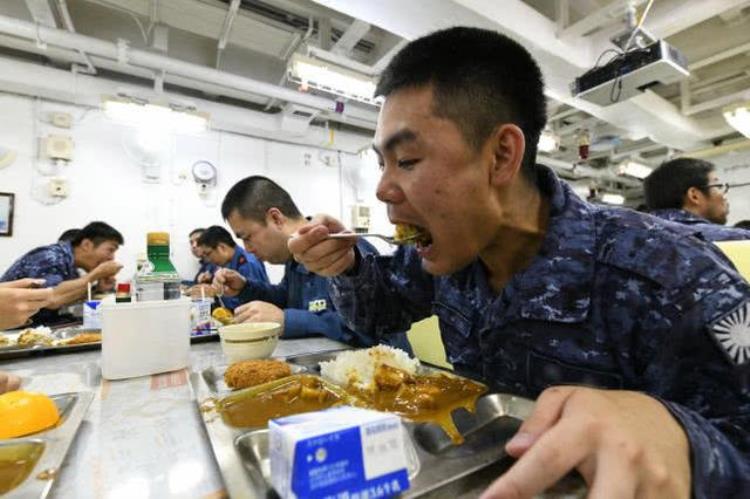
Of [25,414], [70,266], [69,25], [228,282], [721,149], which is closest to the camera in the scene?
[25,414]

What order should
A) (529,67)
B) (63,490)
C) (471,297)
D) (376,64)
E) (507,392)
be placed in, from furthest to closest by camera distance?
1. (376,64)
2. (471,297)
3. (529,67)
4. (507,392)
5. (63,490)

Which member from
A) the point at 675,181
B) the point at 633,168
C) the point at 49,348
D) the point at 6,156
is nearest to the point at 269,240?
the point at 49,348

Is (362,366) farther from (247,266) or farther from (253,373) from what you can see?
(247,266)

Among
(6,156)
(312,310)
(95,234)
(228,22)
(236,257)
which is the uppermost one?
(228,22)

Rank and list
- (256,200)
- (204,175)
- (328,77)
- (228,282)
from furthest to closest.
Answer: (204,175)
(328,77)
(228,282)
(256,200)

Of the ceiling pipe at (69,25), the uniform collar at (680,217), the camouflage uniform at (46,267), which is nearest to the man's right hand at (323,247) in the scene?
the uniform collar at (680,217)

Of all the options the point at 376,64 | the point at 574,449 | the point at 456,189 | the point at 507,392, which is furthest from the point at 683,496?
the point at 376,64

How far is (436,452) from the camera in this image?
617 mm

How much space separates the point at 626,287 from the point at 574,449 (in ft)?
1.70

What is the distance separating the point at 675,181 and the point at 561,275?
309 centimetres

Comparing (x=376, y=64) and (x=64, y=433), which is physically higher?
(x=376, y=64)

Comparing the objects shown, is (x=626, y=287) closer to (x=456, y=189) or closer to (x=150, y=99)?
(x=456, y=189)

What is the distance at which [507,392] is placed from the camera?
2.69 ft

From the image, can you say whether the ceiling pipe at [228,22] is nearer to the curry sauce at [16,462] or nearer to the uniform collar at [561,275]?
the uniform collar at [561,275]
